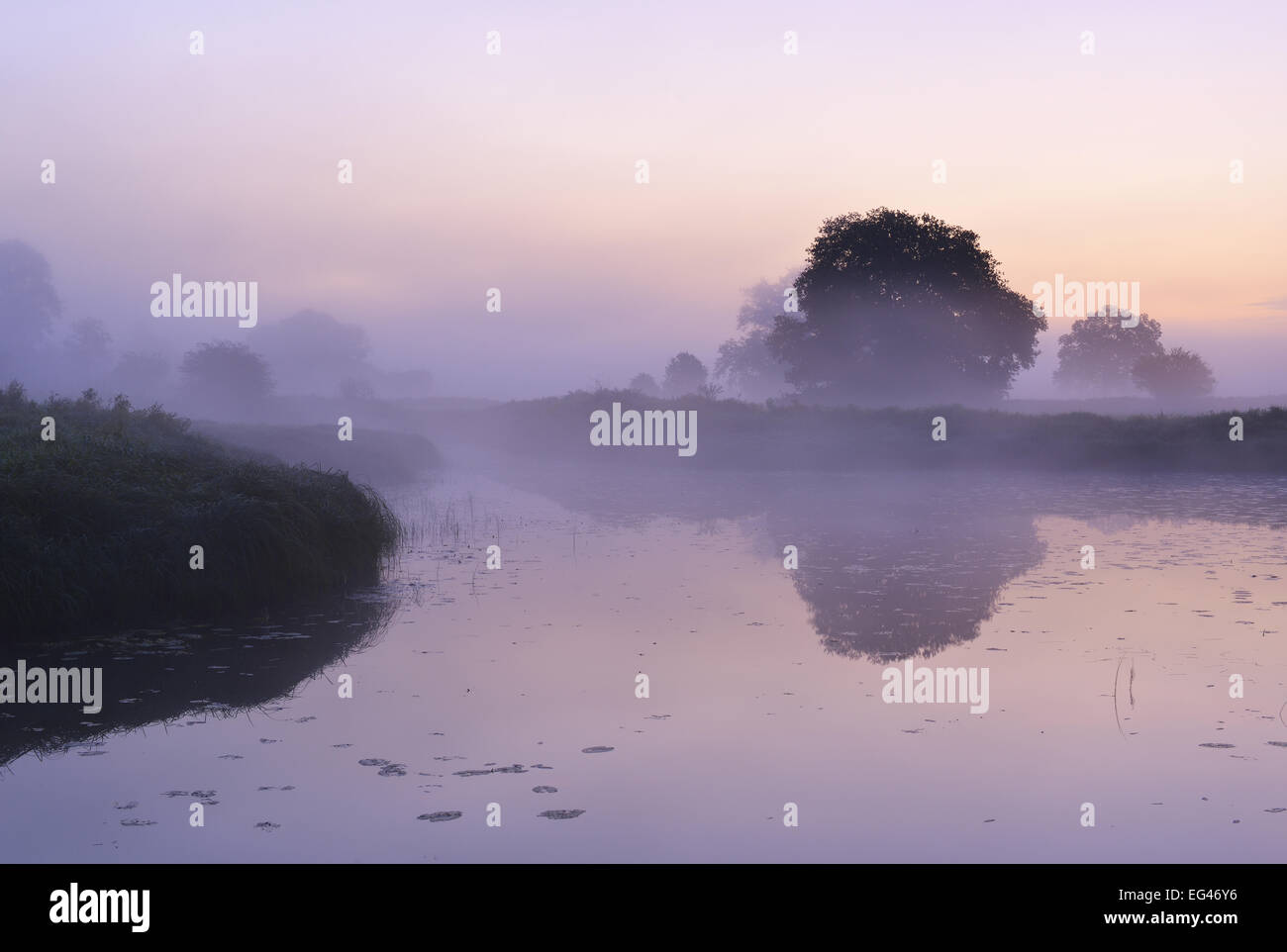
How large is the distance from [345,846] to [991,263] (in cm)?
5570

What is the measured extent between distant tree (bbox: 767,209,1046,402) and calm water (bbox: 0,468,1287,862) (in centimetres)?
3726

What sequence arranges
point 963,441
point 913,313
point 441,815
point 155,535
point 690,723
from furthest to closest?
point 913,313, point 963,441, point 155,535, point 690,723, point 441,815

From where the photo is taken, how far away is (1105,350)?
95062mm

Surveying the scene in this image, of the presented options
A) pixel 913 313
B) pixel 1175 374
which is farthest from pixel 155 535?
pixel 1175 374

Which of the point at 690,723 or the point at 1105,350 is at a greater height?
the point at 1105,350

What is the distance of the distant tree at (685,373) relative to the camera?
104 meters

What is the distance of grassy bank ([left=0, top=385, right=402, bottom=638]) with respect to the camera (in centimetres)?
1241

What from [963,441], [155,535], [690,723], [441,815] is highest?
[963,441]

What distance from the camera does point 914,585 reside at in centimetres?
1609

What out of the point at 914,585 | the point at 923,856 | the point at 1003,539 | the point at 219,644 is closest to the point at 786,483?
the point at 1003,539

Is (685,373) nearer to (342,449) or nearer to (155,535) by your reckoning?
(342,449)

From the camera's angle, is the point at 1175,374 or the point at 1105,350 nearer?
the point at 1175,374

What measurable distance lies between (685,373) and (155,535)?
9233cm
